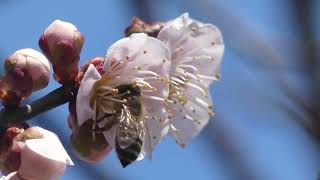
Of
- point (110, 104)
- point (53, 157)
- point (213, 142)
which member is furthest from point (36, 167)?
point (213, 142)

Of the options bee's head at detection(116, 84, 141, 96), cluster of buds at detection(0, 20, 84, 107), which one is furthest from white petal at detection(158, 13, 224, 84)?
cluster of buds at detection(0, 20, 84, 107)

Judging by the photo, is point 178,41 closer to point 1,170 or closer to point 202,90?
point 202,90

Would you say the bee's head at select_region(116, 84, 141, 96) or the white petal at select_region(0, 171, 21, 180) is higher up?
the bee's head at select_region(116, 84, 141, 96)

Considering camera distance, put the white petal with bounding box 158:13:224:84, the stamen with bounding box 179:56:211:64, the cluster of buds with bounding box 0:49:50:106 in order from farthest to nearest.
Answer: the stamen with bounding box 179:56:211:64, the white petal with bounding box 158:13:224:84, the cluster of buds with bounding box 0:49:50:106

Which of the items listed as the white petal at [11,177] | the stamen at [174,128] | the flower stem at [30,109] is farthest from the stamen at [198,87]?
the white petal at [11,177]

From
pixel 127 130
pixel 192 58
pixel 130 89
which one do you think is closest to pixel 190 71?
pixel 192 58

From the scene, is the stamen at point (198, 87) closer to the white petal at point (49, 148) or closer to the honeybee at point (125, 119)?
the honeybee at point (125, 119)

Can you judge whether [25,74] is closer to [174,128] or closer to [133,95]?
[133,95]

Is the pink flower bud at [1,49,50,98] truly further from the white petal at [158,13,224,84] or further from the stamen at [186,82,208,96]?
the stamen at [186,82,208,96]
